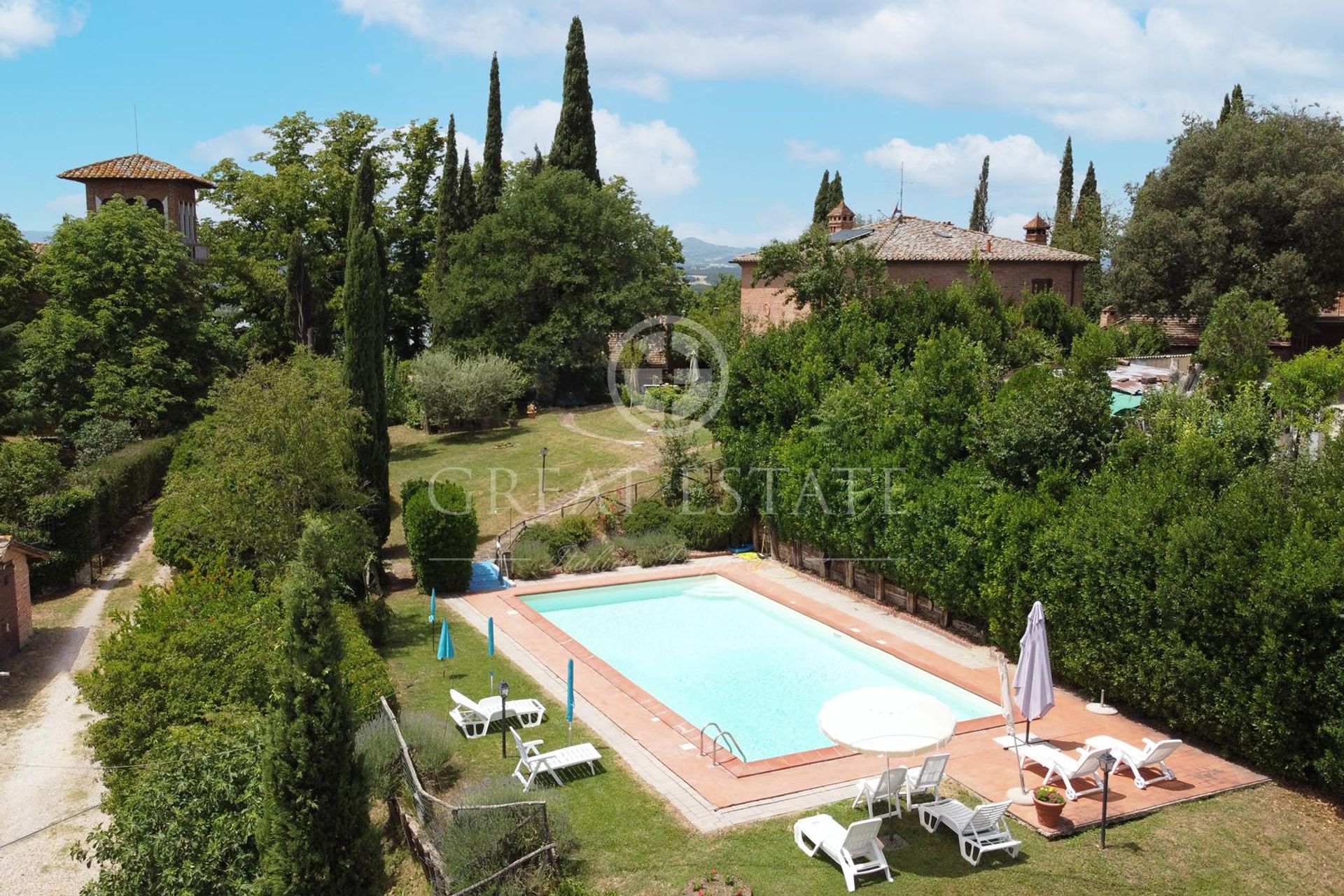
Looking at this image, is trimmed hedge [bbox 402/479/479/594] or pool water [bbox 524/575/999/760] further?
trimmed hedge [bbox 402/479/479/594]

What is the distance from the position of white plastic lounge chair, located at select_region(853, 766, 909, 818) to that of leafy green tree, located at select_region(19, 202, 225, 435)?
100ft

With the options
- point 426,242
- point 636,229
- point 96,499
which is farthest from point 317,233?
point 96,499

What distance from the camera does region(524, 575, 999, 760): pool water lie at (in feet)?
52.1

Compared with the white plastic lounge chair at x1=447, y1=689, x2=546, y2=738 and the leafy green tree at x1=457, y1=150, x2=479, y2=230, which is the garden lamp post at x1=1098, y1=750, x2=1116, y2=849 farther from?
the leafy green tree at x1=457, y1=150, x2=479, y2=230

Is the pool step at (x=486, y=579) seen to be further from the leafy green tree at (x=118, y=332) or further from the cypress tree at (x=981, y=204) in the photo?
the cypress tree at (x=981, y=204)

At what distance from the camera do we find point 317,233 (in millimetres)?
48375

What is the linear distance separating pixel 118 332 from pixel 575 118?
23761 millimetres

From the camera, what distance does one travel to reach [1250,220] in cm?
3544

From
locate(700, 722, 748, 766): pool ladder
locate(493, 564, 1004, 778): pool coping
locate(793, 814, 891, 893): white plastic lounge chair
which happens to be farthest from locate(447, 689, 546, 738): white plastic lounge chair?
locate(793, 814, 891, 893): white plastic lounge chair

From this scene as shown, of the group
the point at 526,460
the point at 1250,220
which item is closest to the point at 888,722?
the point at 526,460

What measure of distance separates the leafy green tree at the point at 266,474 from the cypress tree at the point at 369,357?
74.5 inches

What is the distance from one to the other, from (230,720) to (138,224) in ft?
101

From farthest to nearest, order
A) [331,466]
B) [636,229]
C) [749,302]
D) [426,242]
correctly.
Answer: [426,242], [636,229], [749,302], [331,466]

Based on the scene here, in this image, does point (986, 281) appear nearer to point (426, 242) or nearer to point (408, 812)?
point (408, 812)
